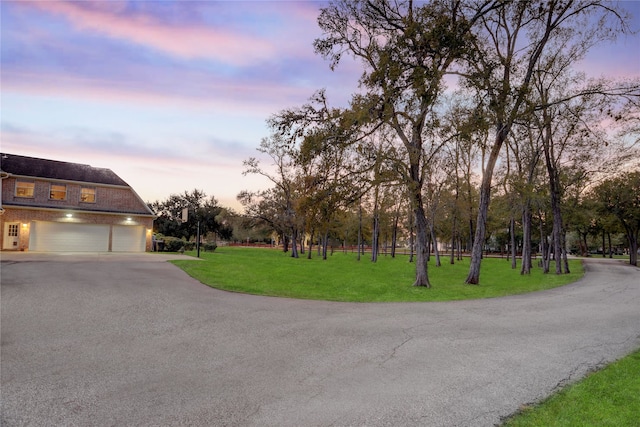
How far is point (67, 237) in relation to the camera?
2786 centimetres

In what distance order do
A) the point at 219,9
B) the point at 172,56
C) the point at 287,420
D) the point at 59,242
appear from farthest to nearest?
the point at 59,242 → the point at 172,56 → the point at 219,9 → the point at 287,420

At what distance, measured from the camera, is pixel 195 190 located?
58.7 meters

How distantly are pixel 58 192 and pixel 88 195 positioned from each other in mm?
2018

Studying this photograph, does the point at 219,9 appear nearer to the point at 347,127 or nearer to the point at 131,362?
the point at 347,127

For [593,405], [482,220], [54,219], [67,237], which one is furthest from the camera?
[67,237]

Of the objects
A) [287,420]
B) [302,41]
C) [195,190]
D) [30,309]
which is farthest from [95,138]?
[195,190]

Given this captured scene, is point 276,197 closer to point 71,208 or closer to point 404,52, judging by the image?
point 71,208

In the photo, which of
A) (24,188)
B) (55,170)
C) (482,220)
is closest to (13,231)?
(24,188)

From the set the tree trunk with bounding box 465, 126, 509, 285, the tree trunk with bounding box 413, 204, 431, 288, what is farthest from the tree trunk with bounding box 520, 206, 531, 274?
the tree trunk with bounding box 413, 204, 431, 288

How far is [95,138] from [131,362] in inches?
840

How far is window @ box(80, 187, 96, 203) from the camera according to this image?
28.9 metres

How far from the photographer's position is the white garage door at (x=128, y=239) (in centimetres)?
2959

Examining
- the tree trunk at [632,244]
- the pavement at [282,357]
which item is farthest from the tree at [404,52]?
the tree trunk at [632,244]

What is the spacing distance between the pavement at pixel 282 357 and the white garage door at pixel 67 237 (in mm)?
20765
